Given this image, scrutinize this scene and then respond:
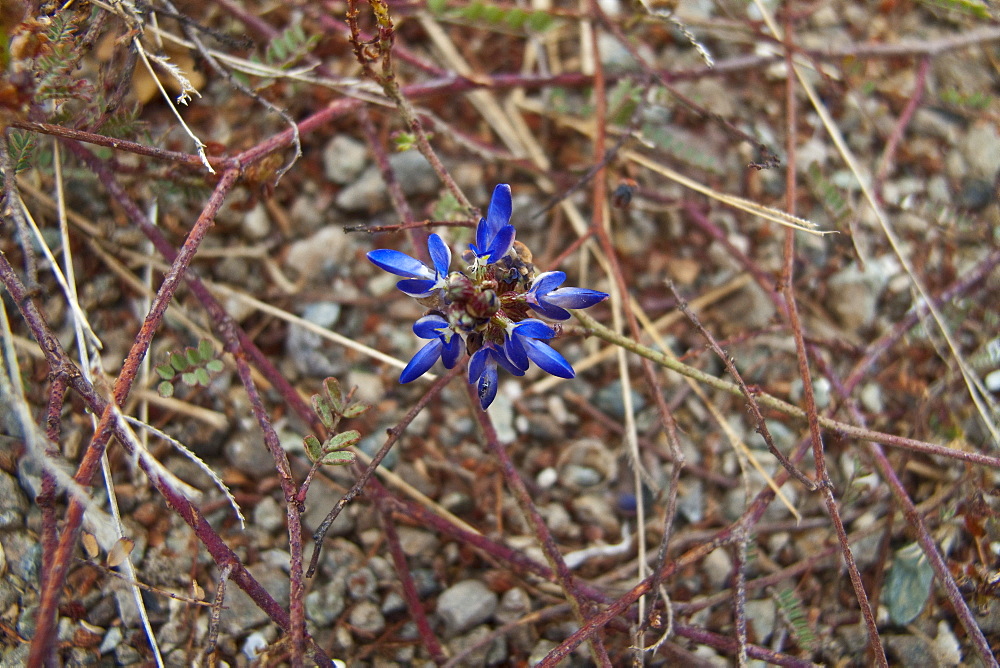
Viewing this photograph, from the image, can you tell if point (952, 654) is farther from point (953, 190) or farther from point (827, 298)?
point (953, 190)

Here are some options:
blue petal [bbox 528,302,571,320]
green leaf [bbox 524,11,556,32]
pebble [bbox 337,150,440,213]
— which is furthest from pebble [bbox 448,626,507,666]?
green leaf [bbox 524,11,556,32]

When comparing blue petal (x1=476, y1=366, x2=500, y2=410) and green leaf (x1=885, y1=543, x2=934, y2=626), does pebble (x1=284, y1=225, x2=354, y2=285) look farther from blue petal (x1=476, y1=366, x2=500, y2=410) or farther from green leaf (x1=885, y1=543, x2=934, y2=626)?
green leaf (x1=885, y1=543, x2=934, y2=626)

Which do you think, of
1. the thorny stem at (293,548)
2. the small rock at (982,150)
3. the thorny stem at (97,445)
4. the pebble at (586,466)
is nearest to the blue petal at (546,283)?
the thorny stem at (293,548)

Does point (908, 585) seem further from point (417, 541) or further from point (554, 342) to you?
point (417, 541)

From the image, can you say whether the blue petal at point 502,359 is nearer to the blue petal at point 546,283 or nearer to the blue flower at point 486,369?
the blue flower at point 486,369

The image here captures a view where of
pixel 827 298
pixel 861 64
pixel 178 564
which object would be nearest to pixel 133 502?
pixel 178 564

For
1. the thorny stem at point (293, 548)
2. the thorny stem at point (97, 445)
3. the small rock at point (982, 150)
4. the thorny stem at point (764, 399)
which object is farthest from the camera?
the small rock at point (982, 150)
